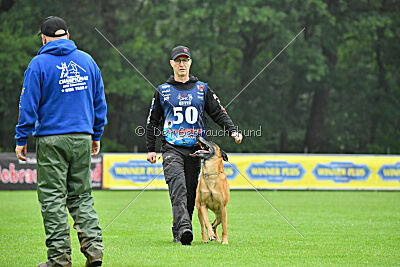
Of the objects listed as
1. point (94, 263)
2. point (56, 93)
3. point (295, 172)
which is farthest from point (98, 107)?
point (295, 172)

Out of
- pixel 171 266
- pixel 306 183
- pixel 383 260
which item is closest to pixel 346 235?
pixel 383 260

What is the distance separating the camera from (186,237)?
7082 millimetres

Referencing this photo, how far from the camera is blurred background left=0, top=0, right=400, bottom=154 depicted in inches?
1209

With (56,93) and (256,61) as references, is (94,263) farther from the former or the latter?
(256,61)

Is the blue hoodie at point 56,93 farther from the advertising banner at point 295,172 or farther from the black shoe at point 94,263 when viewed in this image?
the advertising banner at point 295,172

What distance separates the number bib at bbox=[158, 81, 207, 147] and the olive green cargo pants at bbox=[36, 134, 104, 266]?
6.75ft

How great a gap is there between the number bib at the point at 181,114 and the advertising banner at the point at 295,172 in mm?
12087

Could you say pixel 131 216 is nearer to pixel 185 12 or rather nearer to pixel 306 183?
pixel 306 183

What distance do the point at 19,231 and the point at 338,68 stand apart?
1089 inches

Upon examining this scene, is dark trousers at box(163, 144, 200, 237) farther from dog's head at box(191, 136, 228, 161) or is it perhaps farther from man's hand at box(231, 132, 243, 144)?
man's hand at box(231, 132, 243, 144)

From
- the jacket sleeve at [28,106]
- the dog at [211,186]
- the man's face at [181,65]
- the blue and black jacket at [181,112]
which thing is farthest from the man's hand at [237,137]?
the jacket sleeve at [28,106]

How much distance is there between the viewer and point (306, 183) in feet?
64.5

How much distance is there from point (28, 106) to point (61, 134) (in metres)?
0.35

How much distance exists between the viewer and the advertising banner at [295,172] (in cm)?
1956
